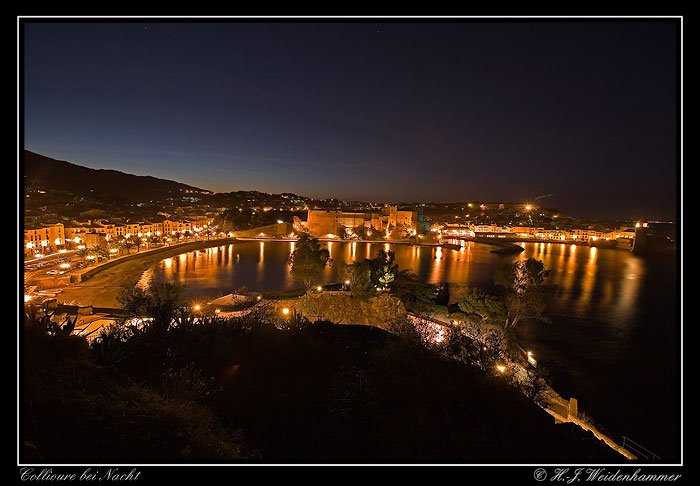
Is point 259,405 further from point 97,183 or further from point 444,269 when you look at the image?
point 97,183

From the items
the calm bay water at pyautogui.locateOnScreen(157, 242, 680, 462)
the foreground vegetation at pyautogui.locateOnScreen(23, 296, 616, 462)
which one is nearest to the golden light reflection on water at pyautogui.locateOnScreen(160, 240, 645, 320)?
the calm bay water at pyautogui.locateOnScreen(157, 242, 680, 462)

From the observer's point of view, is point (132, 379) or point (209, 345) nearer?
point (132, 379)

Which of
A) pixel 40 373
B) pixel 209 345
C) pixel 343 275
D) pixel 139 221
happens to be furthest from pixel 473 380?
pixel 139 221

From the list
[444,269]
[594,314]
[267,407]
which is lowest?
[594,314]

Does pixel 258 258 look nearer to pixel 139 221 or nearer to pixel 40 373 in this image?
pixel 139 221

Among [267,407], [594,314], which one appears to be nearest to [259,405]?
[267,407]

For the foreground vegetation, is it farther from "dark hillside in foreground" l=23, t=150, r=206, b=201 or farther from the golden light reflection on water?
"dark hillside in foreground" l=23, t=150, r=206, b=201
